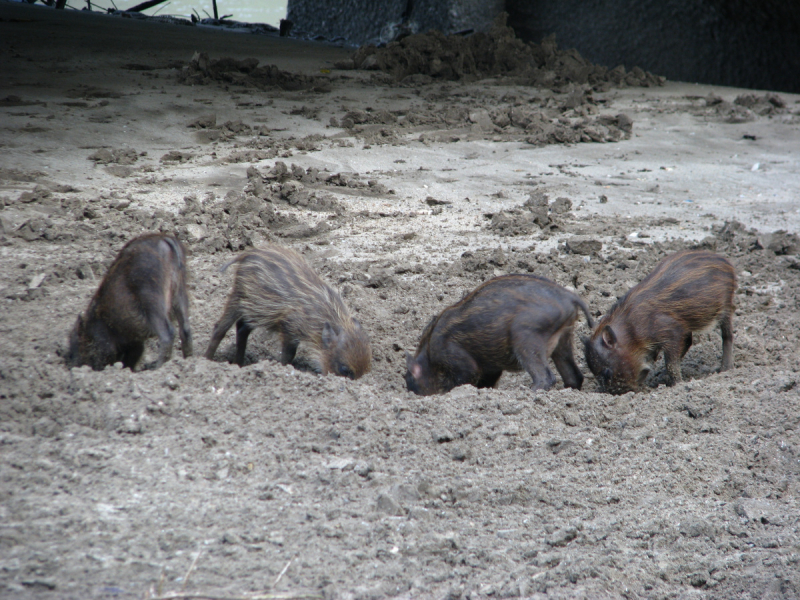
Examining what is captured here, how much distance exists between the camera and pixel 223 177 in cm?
648

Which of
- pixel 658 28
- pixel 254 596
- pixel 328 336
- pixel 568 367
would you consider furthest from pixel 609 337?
pixel 658 28

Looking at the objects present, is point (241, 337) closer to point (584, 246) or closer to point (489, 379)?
point (489, 379)

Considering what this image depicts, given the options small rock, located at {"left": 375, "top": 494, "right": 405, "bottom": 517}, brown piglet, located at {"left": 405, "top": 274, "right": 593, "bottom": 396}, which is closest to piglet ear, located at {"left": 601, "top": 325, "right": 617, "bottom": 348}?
brown piglet, located at {"left": 405, "top": 274, "right": 593, "bottom": 396}

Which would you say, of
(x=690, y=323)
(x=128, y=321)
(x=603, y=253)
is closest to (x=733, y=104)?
(x=603, y=253)

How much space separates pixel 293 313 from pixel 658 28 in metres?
11.1

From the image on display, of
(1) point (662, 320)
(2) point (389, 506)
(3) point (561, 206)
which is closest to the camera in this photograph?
(2) point (389, 506)

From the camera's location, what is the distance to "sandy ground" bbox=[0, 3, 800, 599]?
2.18 metres

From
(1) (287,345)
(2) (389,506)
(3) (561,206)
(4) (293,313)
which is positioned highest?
(3) (561,206)

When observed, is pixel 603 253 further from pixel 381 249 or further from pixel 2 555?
pixel 2 555

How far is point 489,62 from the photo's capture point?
1177 centimetres

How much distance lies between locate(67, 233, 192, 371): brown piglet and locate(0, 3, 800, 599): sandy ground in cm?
23

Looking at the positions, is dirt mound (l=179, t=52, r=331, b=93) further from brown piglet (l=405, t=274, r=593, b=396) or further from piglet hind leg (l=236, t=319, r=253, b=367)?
brown piglet (l=405, t=274, r=593, b=396)

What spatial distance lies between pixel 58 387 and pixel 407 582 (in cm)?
184

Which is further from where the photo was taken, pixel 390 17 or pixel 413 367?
pixel 390 17
